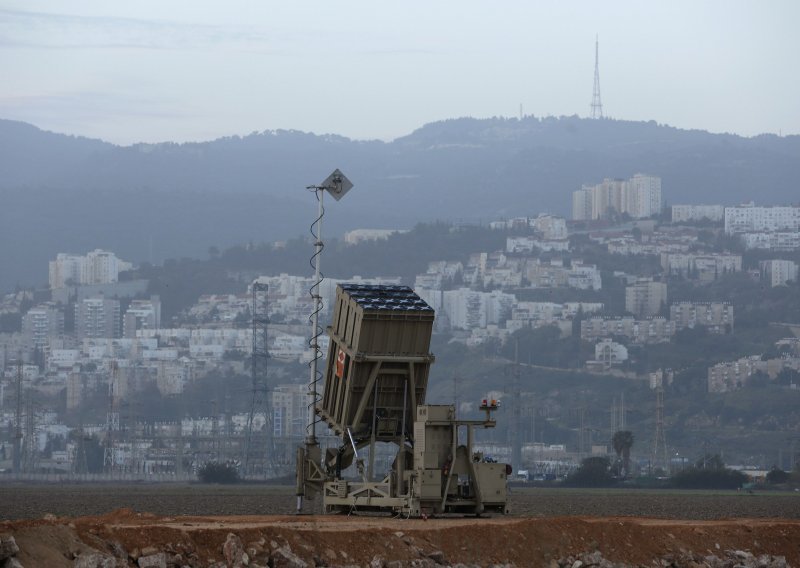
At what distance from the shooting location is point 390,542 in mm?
27984

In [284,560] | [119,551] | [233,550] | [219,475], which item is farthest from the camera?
[219,475]

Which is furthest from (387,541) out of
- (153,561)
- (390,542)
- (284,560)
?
(153,561)

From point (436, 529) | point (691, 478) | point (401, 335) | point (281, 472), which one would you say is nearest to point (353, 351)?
point (401, 335)

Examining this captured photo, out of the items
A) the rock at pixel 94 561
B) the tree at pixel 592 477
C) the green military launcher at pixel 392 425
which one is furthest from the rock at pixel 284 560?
the tree at pixel 592 477

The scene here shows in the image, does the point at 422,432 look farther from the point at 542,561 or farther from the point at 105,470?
the point at 105,470

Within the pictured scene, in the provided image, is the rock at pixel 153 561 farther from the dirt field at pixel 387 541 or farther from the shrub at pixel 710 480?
the shrub at pixel 710 480

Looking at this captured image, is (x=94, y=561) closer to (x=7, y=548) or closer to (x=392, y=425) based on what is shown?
(x=7, y=548)

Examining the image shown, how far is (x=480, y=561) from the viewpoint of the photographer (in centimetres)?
2844

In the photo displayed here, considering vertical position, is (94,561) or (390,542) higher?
(94,561)

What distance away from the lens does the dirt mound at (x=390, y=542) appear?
2483cm

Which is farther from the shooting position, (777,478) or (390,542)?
(777,478)

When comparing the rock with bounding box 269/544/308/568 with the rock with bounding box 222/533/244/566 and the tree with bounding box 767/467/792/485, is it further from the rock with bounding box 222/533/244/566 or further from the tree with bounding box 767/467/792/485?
the tree with bounding box 767/467/792/485

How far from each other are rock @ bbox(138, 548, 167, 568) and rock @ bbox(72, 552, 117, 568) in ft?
2.16

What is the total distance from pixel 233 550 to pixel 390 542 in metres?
3.02
